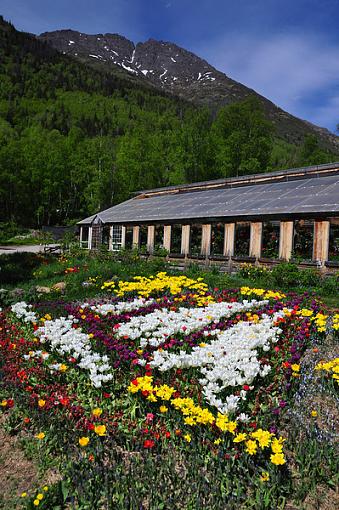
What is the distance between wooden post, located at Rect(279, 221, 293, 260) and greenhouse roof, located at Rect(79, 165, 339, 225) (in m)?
0.44

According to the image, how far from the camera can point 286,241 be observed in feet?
48.4

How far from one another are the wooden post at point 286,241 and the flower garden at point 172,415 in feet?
29.2

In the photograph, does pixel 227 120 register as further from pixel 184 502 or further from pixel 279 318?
pixel 184 502

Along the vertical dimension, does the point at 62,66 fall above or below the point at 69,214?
above

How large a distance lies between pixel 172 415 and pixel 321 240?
11674 mm

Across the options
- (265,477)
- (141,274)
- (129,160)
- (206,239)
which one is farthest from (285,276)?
(129,160)

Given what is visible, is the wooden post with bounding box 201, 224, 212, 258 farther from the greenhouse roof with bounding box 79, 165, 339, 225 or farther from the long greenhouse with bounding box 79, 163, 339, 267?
the greenhouse roof with bounding box 79, 165, 339, 225

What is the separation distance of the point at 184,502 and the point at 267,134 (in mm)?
40017

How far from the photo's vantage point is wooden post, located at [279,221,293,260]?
1461 centimetres

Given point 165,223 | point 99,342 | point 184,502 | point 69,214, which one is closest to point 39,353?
point 99,342

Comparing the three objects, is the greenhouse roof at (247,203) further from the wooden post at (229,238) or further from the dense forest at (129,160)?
the dense forest at (129,160)

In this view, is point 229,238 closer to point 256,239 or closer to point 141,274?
point 256,239

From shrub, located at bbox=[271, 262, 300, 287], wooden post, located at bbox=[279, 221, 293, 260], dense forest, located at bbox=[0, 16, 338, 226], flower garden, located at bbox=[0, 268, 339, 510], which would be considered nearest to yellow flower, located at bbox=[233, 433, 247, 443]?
flower garden, located at bbox=[0, 268, 339, 510]

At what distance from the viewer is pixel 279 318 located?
580 centimetres
